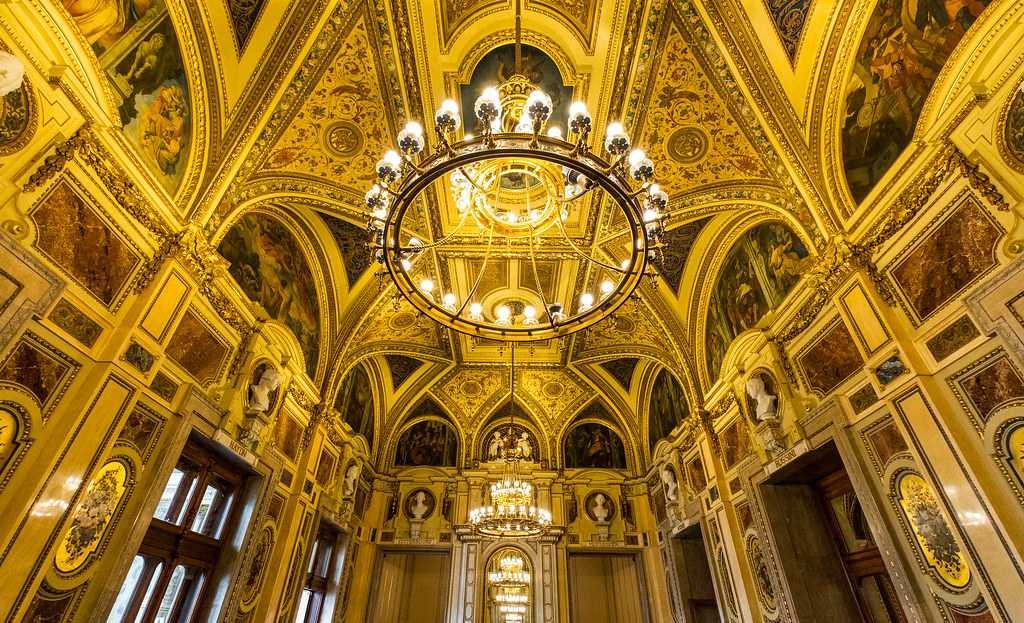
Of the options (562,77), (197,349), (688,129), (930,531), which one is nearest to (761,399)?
(930,531)

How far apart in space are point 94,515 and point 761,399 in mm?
8744

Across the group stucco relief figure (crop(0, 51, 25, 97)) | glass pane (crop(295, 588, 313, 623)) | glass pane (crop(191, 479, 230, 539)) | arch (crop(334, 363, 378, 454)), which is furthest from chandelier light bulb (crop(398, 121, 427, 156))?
glass pane (crop(295, 588, 313, 623))

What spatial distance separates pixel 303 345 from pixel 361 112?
4.51 metres

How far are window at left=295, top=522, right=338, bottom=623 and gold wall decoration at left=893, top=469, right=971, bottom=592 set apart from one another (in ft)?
33.5

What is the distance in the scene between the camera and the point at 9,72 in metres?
3.71

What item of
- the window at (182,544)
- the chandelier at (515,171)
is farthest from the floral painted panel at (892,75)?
the window at (182,544)

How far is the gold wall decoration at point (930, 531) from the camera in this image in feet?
14.3

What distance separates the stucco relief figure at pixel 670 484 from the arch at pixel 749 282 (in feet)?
10.4

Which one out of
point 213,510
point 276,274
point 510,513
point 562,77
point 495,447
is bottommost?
point 213,510

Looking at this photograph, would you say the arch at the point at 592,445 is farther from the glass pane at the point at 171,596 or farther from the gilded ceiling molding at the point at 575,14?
the gilded ceiling molding at the point at 575,14

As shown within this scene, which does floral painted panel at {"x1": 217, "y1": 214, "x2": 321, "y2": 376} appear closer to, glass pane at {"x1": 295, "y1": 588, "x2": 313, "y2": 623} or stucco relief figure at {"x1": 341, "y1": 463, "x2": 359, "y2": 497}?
stucco relief figure at {"x1": 341, "y1": 463, "x2": 359, "y2": 497}

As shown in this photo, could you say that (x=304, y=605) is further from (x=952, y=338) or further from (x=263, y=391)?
(x=952, y=338)

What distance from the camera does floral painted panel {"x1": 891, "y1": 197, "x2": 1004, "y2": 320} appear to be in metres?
4.21

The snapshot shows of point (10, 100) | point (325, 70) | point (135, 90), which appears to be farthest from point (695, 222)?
point (10, 100)
